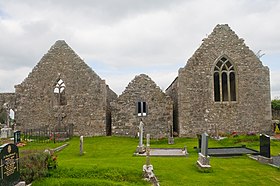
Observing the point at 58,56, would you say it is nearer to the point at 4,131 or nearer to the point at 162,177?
the point at 4,131

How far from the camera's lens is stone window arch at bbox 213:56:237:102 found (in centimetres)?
2462

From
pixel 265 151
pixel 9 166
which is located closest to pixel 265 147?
pixel 265 151

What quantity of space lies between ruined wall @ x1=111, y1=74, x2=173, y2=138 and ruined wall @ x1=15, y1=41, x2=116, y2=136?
135 centimetres

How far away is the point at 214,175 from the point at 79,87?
17013mm

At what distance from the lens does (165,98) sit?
24.4 m

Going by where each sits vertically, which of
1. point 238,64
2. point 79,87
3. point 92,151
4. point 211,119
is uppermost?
point 238,64

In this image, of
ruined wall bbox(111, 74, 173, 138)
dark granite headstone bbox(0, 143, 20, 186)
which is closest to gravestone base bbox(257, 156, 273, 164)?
dark granite headstone bbox(0, 143, 20, 186)

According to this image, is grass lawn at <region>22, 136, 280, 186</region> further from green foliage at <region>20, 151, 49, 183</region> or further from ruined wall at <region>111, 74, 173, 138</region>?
ruined wall at <region>111, 74, 173, 138</region>

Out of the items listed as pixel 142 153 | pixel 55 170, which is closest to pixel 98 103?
pixel 142 153

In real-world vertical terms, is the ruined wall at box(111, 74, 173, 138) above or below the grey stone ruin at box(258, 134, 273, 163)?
above

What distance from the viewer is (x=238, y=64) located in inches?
973

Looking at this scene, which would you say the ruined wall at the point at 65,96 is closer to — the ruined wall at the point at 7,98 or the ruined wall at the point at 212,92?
the ruined wall at the point at 7,98

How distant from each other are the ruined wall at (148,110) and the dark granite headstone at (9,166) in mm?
15405

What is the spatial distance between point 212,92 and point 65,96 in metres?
12.4
